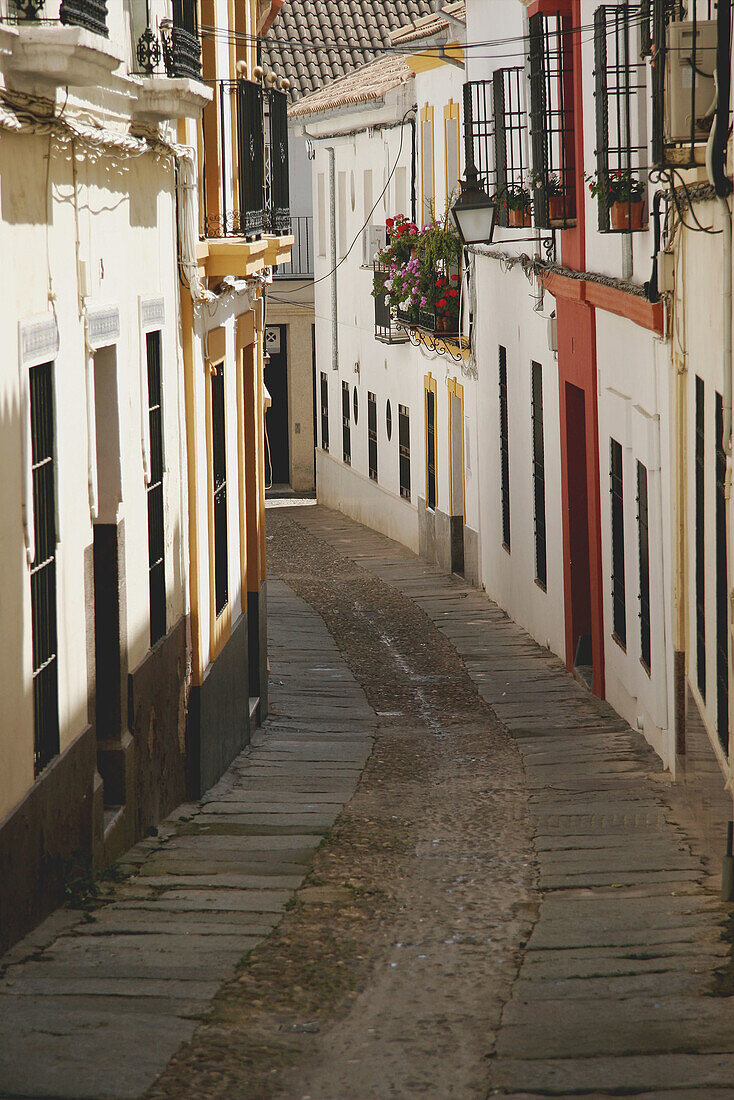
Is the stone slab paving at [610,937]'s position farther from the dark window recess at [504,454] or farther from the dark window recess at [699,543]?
the dark window recess at [504,454]

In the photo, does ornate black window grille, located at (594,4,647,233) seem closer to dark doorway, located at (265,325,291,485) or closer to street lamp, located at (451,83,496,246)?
street lamp, located at (451,83,496,246)

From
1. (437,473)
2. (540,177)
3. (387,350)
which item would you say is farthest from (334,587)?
(540,177)

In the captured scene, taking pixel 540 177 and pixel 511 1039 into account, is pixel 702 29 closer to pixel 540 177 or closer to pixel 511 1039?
pixel 511 1039

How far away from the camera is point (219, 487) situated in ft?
35.4

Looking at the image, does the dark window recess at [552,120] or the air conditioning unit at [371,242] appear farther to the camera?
the air conditioning unit at [371,242]

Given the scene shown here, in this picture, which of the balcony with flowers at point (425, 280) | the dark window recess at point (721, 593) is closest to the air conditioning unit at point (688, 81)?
the dark window recess at point (721, 593)

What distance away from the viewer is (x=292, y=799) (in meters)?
9.30

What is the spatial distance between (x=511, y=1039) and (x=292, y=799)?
4693 millimetres

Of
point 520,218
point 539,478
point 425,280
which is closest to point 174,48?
point 520,218

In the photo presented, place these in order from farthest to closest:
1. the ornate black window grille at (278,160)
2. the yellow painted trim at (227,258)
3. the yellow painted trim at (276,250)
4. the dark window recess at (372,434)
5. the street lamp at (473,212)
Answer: the dark window recess at (372,434), the street lamp at (473,212), the ornate black window grille at (278,160), the yellow painted trim at (276,250), the yellow painted trim at (227,258)

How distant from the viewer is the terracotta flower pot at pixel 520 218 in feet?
45.1

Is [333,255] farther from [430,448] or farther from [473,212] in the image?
[473,212]

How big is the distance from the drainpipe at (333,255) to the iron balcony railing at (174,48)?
18224 millimetres

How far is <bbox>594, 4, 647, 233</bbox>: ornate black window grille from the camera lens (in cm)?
991
